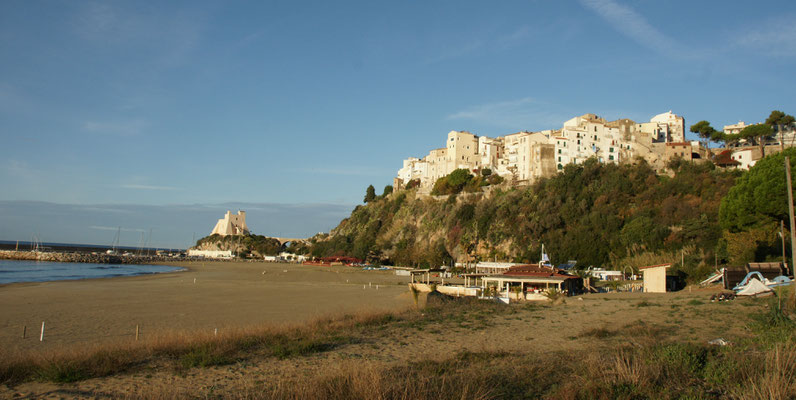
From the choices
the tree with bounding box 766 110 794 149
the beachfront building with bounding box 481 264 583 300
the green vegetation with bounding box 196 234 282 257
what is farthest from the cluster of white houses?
the green vegetation with bounding box 196 234 282 257

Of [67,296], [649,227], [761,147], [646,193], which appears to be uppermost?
[761,147]

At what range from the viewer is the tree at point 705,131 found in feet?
241

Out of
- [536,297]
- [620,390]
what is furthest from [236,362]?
[536,297]

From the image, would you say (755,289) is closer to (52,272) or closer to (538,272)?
(538,272)

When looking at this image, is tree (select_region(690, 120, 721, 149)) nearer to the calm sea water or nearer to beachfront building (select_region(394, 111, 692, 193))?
beachfront building (select_region(394, 111, 692, 193))

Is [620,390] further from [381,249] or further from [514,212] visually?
[381,249]

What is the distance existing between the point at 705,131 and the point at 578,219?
37028 millimetres

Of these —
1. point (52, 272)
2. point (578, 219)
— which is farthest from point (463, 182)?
point (52, 272)

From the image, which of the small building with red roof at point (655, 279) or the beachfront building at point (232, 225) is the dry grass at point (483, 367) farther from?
the beachfront building at point (232, 225)

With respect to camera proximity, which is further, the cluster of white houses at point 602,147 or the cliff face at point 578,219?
the cluster of white houses at point 602,147

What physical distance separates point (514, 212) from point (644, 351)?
53.3 meters

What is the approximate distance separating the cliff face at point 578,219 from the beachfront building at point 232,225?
77.1 m

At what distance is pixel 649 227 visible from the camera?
1822 inches

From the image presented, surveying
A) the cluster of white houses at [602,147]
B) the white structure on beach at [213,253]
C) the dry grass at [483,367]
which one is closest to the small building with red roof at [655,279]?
the dry grass at [483,367]
